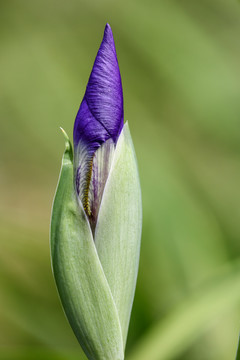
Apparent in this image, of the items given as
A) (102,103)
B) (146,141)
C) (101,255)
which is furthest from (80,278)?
(146,141)

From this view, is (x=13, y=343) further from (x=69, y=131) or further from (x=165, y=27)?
(x=165, y=27)

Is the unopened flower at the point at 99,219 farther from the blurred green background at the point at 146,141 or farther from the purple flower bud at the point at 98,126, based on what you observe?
the blurred green background at the point at 146,141

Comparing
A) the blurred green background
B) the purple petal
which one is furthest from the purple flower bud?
the blurred green background

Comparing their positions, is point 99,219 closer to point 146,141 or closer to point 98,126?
point 98,126

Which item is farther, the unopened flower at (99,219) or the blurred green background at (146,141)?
the blurred green background at (146,141)

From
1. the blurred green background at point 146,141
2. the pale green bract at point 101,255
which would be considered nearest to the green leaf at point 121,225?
the pale green bract at point 101,255

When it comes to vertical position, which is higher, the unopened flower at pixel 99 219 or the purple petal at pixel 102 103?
the purple petal at pixel 102 103
